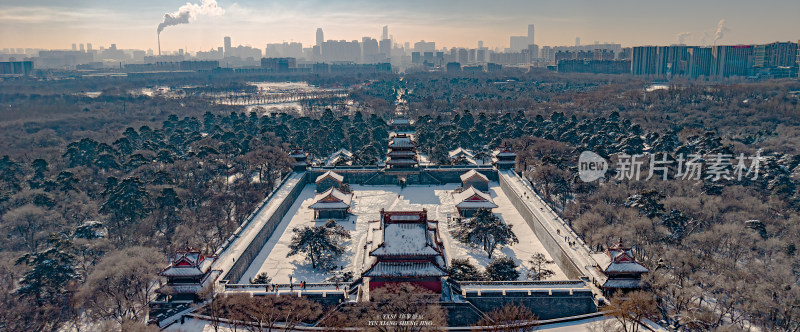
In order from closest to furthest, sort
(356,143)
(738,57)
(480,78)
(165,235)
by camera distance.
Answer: (165,235), (356,143), (738,57), (480,78)

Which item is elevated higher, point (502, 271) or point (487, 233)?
point (487, 233)

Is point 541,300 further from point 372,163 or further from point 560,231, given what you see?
point 372,163

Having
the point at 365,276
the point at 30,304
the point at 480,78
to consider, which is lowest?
the point at 30,304

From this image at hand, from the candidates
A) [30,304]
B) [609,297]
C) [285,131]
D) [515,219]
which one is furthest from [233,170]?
[609,297]

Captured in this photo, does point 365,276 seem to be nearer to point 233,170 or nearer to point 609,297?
→ point 609,297

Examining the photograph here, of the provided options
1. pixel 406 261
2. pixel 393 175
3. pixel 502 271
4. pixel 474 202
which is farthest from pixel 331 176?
pixel 502 271

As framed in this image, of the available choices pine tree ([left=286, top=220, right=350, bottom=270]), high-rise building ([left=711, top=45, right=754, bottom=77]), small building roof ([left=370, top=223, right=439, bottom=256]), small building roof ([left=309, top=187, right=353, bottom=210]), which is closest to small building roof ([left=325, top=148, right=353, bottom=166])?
small building roof ([left=309, top=187, right=353, bottom=210])
